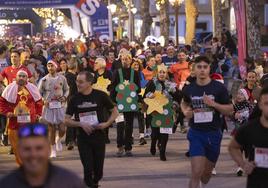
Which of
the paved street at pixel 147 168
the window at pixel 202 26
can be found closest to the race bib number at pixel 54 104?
the paved street at pixel 147 168

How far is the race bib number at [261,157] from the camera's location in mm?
5902

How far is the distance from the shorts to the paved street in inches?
74.7

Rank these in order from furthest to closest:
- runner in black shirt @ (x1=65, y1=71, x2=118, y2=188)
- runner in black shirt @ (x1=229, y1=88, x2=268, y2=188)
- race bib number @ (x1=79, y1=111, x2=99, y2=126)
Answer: race bib number @ (x1=79, y1=111, x2=99, y2=126) < runner in black shirt @ (x1=65, y1=71, x2=118, y2=188) < runner in black shirt @ (x1=229, y1=88, x2=268, y2=188)

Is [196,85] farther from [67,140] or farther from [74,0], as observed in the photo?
[74,0]

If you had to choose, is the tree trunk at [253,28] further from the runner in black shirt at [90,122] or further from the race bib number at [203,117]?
the race bib number at [203,117]

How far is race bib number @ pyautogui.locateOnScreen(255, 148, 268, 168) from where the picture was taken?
232 inches

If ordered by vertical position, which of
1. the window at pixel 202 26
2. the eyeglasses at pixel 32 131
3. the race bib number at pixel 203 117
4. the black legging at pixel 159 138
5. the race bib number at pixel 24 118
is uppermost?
the window at pixel 202 26

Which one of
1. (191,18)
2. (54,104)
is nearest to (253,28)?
(54,104)

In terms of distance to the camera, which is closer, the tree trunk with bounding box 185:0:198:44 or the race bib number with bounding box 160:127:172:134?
the race bib number with bounding box 160:127:172:134

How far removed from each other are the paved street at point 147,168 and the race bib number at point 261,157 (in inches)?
172

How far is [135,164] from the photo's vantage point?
12.3 m

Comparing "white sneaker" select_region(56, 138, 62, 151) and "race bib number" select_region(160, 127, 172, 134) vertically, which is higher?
"race bib number" select_region(160, 127, 172, 134)

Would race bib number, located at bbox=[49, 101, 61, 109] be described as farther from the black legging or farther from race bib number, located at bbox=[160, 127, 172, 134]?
race bib number, located at bbox=[160, 127, 172, 134]

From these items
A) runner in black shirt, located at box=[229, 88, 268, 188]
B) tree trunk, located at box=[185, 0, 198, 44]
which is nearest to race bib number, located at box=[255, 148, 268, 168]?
runner in black shirt, located at box=[229, 88, 268, 188]
